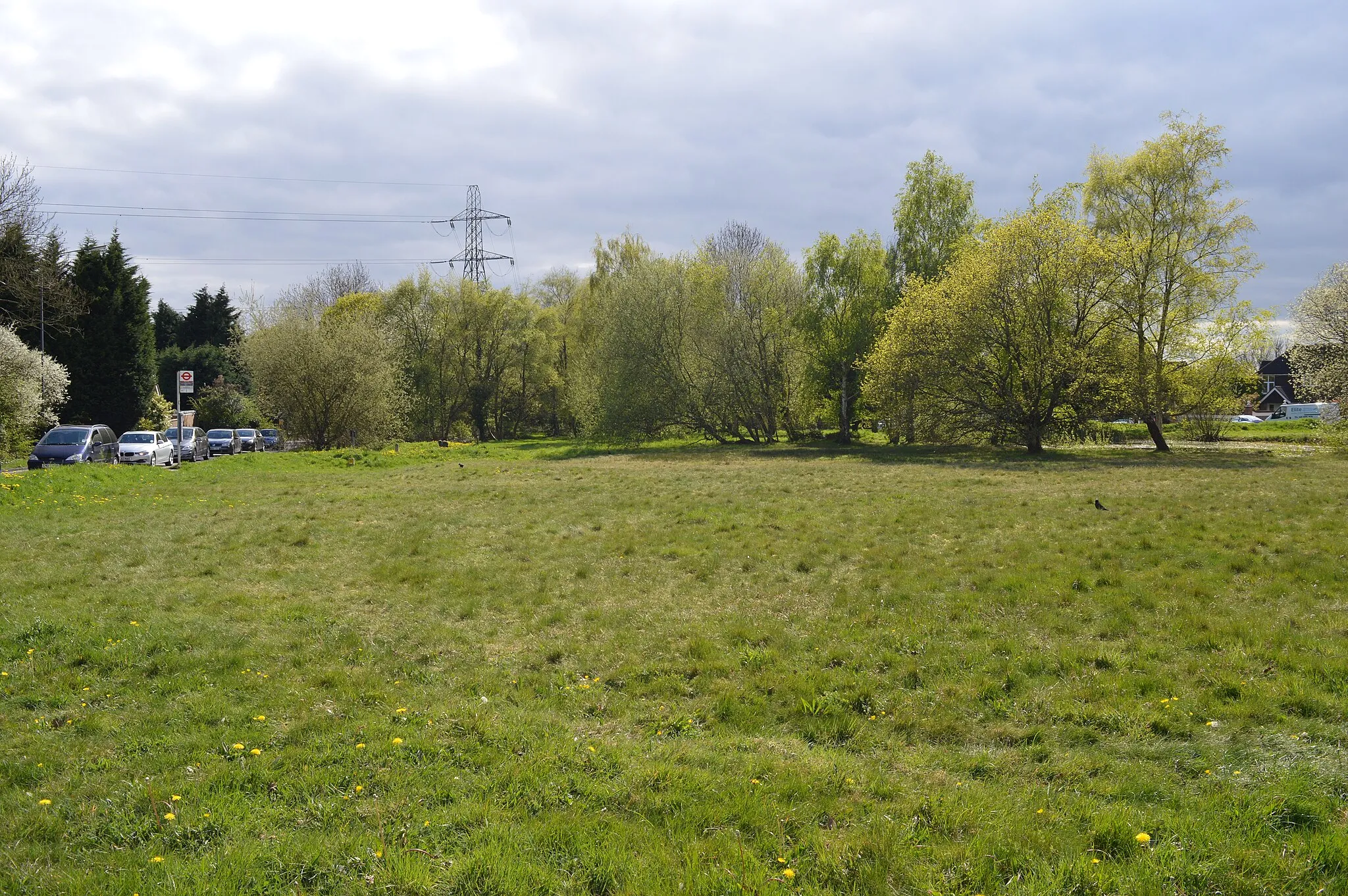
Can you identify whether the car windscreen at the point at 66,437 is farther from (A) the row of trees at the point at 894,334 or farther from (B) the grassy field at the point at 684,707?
(B) the grassy field at the point at 684,707

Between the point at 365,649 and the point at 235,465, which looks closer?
Result: the point at 365,649

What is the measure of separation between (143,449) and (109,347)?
2210 centimetres

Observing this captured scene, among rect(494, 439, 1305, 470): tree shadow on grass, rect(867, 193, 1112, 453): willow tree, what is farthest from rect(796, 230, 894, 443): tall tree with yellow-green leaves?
rect(867, 193, 1112, 453): willow tree

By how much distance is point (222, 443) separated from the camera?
46094 mm

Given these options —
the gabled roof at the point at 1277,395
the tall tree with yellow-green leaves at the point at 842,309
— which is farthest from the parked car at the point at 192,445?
the gabled roof at the point at 1277,395

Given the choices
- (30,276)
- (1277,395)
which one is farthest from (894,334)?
(1277,395)

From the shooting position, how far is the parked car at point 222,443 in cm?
4562

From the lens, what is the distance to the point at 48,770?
5.48 metres

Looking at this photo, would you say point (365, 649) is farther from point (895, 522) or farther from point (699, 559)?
point (895, 522)

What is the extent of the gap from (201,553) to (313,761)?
8720 millimetres

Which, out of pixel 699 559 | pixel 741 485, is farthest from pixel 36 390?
pixel 699 559

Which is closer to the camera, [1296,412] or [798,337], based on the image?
[798,337]

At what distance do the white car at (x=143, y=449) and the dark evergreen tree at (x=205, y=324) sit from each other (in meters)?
48.3

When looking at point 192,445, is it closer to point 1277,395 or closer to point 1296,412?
point 1296,412
